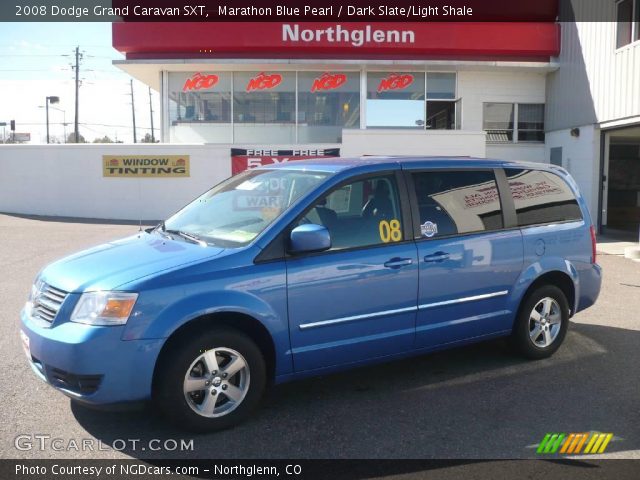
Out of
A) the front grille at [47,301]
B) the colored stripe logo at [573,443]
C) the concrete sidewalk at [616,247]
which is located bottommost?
the colored stripe logo at [573,443]

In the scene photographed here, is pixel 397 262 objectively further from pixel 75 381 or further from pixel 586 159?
pixel 586 159

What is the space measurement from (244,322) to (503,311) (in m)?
2.33

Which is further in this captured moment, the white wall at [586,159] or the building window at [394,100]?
the building window at [394,100]

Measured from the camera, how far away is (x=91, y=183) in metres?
18.9

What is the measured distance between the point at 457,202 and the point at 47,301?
313cm

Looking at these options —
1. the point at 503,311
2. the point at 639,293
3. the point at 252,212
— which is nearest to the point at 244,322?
the point at 252,212

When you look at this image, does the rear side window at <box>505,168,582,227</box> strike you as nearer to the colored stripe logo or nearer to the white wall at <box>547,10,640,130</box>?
the colored stripe logo

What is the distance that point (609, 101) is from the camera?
15.6m

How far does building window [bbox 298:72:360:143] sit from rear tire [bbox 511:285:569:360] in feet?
48.9

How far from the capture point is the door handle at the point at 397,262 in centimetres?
448

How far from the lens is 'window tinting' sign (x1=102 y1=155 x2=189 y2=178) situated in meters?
18.5

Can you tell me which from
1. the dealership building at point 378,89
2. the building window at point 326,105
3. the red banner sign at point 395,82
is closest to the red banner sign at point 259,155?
the dealership building at point 378,89

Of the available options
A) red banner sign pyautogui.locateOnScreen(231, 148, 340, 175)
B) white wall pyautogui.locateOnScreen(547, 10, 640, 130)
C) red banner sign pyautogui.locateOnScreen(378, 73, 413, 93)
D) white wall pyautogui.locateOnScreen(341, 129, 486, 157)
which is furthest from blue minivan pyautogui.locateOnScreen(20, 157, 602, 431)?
red banner sign pyautogui.locateOnScreen(378, 73, 413, 93)

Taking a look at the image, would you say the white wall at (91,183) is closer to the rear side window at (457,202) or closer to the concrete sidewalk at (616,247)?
the concrete sidewalk at (616,247)
